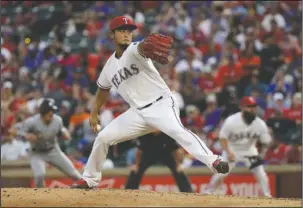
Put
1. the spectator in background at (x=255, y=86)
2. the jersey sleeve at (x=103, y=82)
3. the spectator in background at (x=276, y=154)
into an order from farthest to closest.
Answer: the spectator in background at (x=255, y=86) → the spectator in background at (x=276, y=154) → the jersey sleeve at (x=103, y=82)

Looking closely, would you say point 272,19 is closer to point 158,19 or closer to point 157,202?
point 158,19

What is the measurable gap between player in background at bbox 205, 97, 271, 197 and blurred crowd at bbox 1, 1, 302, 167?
1207mm

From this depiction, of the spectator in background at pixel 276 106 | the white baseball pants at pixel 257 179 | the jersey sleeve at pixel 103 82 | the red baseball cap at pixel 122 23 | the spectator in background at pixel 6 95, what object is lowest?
the white baseball pants at pixel 257 179

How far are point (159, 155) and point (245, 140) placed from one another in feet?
7.08

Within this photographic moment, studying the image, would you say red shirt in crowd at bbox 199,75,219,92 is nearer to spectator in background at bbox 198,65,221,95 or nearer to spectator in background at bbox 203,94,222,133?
spectator in background at bbox 198,65,221,95

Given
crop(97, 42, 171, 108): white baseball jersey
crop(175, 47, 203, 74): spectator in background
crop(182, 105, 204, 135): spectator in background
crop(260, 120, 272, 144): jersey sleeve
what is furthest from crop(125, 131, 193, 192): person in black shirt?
crop(175, 47, 203, 74): spectator in background

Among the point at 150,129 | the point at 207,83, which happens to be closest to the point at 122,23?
the point at 150,129

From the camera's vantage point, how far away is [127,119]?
9195mm

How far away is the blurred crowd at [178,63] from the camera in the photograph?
16469 millimetres

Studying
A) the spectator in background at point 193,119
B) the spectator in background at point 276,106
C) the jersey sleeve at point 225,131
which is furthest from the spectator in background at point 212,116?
the jersey sleeve at point 225,131

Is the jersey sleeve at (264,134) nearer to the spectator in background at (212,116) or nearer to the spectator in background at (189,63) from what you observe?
the spectator in background at (212,116)

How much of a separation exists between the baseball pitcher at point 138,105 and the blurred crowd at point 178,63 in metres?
5.80

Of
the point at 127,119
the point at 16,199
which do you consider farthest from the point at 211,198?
the point at 16,199

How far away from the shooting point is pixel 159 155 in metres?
13.3
